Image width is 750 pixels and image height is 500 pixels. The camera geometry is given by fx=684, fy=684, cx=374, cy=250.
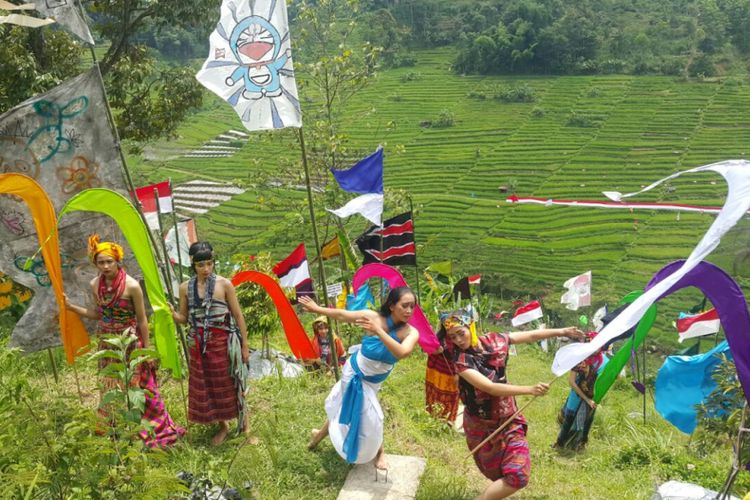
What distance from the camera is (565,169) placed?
3528 cm

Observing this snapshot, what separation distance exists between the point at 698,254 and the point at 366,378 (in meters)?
1.63

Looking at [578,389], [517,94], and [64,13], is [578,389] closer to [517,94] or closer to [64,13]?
[64,13]

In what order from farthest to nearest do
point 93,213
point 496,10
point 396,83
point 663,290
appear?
point 496,10 < point 396,83 < point 93,213 < point 663,290

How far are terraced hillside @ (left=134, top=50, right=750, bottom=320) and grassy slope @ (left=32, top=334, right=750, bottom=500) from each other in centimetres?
1927

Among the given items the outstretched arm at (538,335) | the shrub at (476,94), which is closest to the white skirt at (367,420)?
the outstretched arm at (538,335)

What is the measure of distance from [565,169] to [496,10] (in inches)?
916

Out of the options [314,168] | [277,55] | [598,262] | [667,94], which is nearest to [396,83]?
[667,94]

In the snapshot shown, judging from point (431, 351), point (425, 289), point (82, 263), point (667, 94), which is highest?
point (82, 263)

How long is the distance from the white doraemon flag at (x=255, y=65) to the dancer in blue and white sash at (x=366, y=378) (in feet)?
3.75

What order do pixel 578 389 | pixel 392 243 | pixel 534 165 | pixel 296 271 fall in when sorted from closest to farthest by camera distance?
pixel 578 389 → pixel 296 271 → pixel 392 243 → pixel 534 165

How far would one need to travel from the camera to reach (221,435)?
3643mm

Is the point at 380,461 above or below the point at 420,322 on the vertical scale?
below

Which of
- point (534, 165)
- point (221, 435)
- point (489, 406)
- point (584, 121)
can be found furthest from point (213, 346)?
point (584, 121)

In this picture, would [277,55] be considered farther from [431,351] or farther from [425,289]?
[425,289]
